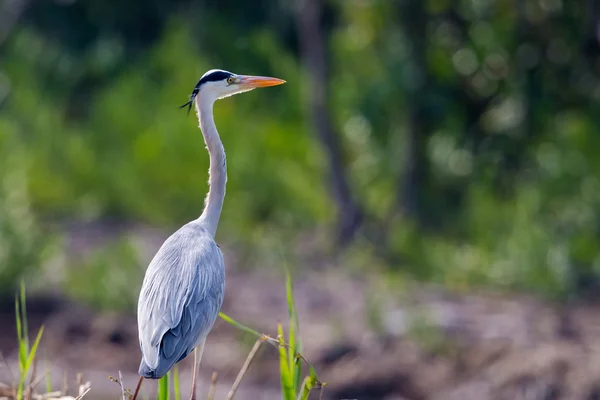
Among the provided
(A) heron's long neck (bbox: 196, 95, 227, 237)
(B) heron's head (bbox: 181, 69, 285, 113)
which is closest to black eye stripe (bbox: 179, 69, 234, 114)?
(B) heron's head (bbox: 181, 69, 285, 113)

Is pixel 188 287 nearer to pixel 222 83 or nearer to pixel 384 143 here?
pixel 222 83

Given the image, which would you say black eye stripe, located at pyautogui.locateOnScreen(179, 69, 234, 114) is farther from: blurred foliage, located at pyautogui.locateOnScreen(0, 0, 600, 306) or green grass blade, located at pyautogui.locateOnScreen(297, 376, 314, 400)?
blurred foliage, located at pyautogui.locateOnScreen(0, 0, 600, 306)

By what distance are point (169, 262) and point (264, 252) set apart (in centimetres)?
638

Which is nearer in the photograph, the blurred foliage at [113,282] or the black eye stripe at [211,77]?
the black eye stripe at [211,77]

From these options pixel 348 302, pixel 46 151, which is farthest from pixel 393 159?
pixel 46 151

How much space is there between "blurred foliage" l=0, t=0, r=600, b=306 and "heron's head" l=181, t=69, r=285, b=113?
4689mm

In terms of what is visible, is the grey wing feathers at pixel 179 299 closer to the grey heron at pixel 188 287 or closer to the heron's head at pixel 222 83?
the grey heron at pixel 188 287

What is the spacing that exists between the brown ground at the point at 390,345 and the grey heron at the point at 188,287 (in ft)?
10.7

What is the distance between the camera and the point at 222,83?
530 cm

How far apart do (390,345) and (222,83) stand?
4.17 metres

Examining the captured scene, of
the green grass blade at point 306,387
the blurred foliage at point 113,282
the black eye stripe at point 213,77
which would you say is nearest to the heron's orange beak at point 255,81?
the black eye stripe at point 213,77

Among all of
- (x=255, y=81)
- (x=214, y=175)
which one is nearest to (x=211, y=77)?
(x=255, y=81)

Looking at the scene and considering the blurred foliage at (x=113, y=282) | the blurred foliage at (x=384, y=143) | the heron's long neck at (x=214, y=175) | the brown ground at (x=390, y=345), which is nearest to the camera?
the heron's long neck at (x=214, y=175)

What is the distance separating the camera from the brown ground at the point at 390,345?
27.0 ft
